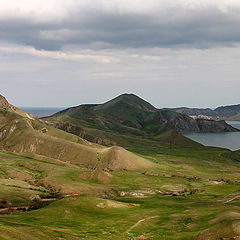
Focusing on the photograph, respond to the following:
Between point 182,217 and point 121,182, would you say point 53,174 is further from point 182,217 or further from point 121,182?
point 182,217

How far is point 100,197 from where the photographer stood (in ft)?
306

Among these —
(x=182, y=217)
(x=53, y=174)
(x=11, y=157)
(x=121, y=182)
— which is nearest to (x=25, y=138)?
(x=11, y=157)

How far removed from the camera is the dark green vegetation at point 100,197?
159 ft

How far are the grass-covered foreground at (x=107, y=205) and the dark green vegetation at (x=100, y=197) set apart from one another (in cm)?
16

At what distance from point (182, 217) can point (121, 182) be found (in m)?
58.9

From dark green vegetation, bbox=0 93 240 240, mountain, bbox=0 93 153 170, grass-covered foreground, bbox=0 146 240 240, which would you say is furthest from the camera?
mountain, bbox=0 93 153 170

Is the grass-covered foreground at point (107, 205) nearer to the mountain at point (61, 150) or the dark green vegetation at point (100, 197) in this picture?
the dark green vegetation at point (100, 197)


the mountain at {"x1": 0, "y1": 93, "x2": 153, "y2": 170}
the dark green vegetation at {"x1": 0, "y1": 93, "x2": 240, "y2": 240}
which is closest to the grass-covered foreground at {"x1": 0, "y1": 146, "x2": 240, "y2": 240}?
the dark green vegetation at {"x1": 0, "y1": 93, "x2": 240, "y2": 240}

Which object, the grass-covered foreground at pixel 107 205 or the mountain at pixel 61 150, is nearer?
the grass-covered foreground at pixel 107 205

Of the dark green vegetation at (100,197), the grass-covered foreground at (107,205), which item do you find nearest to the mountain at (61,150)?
the dark green vegetation at (100,197)

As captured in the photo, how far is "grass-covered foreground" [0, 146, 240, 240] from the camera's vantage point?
47.2 m

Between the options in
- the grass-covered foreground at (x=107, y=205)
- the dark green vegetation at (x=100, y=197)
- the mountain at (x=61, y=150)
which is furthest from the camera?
the mountain at (x=61, y=150)

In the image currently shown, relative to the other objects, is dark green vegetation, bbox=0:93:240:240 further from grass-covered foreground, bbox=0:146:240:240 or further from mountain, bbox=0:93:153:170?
mountain, bbox=0:93:153:170

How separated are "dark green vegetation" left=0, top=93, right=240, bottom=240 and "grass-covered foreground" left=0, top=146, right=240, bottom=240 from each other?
16cm
